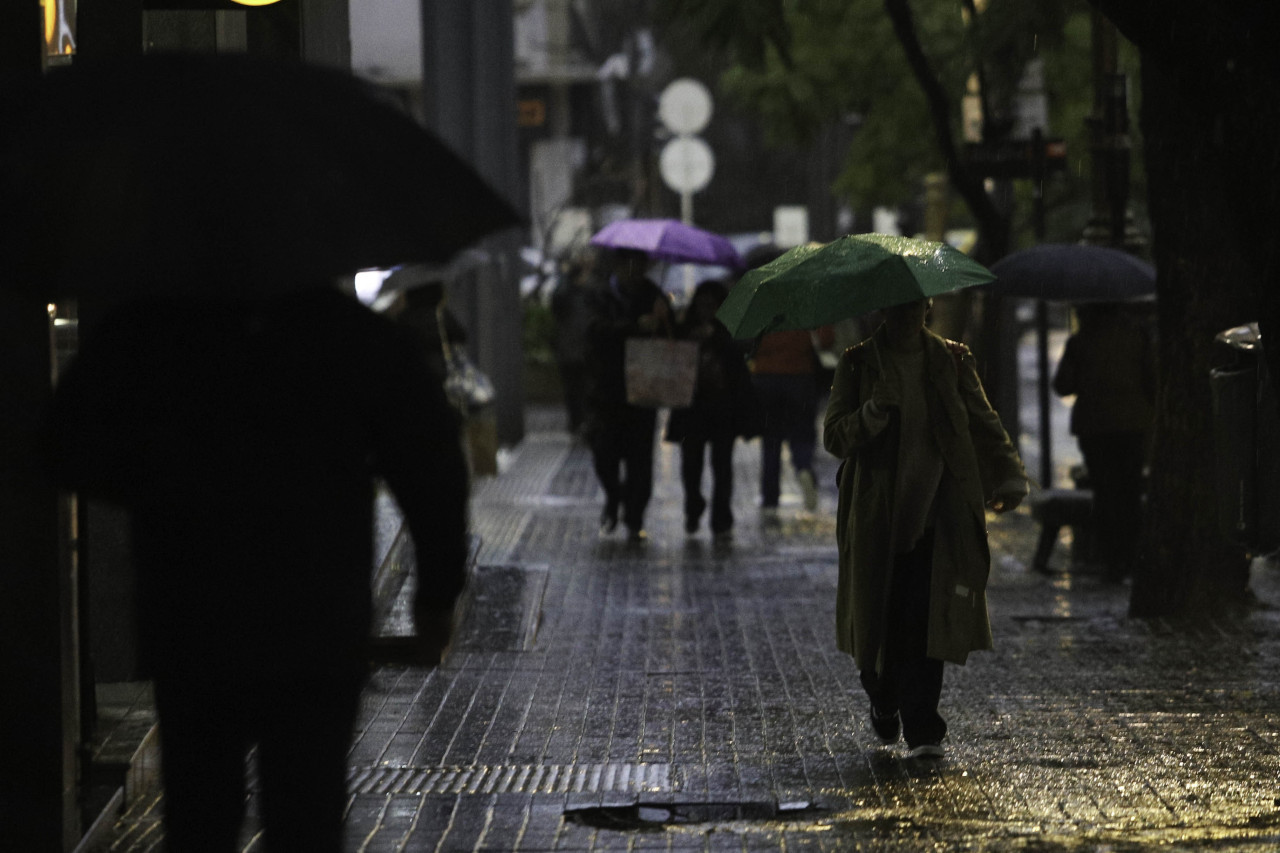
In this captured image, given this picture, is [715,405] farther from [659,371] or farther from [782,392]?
[782,392]

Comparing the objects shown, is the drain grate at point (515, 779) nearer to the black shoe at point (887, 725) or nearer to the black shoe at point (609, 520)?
the black shoe at point (887, 725)

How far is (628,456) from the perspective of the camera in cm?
1335

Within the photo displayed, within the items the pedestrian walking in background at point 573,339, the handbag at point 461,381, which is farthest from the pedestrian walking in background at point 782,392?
the pedestrian walking in background at point 573,339

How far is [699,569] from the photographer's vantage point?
39.7 ft

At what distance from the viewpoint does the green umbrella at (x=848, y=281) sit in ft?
20.9

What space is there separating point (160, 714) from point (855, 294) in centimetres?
347

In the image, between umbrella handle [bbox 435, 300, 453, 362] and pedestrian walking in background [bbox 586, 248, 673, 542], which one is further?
pedestrian walking in background [bbox 586, 248, 673, 542]

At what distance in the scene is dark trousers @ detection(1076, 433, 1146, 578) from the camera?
11.5 metres

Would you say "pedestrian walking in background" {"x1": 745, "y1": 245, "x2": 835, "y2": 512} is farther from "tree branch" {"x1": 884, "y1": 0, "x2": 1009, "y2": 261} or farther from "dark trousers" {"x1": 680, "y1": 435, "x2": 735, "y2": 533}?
"tree branch" {"x1": 884, "y1": 0, "x2": 1009, "y2": 261}

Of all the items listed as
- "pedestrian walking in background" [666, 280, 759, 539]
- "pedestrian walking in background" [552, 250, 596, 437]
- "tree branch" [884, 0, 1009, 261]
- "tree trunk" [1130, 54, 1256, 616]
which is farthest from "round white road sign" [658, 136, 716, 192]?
"tree trunk" [1130, 54, 1256, 616]

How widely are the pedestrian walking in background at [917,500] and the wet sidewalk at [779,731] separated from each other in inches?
15.0

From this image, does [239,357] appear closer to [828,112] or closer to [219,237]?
[219,237]

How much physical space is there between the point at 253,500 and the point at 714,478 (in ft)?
33.3

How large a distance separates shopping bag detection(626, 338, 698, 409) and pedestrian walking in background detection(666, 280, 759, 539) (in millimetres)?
203
